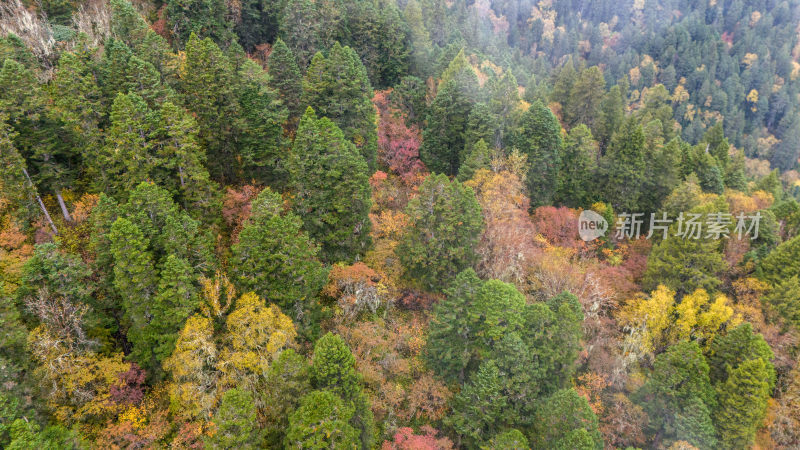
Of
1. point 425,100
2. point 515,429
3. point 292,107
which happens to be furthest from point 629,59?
point 515,429

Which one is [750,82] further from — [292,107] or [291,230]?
[291,230]

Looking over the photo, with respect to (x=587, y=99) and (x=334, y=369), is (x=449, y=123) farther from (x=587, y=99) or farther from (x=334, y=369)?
(x=334, y=369)

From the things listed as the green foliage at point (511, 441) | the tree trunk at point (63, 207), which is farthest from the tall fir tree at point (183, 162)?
the green foliage at point (511, 441)

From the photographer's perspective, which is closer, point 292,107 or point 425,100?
point 292,107

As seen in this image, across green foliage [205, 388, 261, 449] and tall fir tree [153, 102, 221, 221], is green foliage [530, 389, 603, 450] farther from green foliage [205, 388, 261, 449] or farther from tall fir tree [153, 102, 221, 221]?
tall fir tree [153, 102, 221, 221]

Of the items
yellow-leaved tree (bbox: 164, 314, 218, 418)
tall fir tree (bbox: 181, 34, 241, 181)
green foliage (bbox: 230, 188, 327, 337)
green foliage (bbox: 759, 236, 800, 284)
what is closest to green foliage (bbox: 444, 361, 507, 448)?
green foliage (bbox: 230, 188, 327, 337)

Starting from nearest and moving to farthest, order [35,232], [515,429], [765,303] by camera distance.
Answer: [515,429], [35,232], [765,303]
